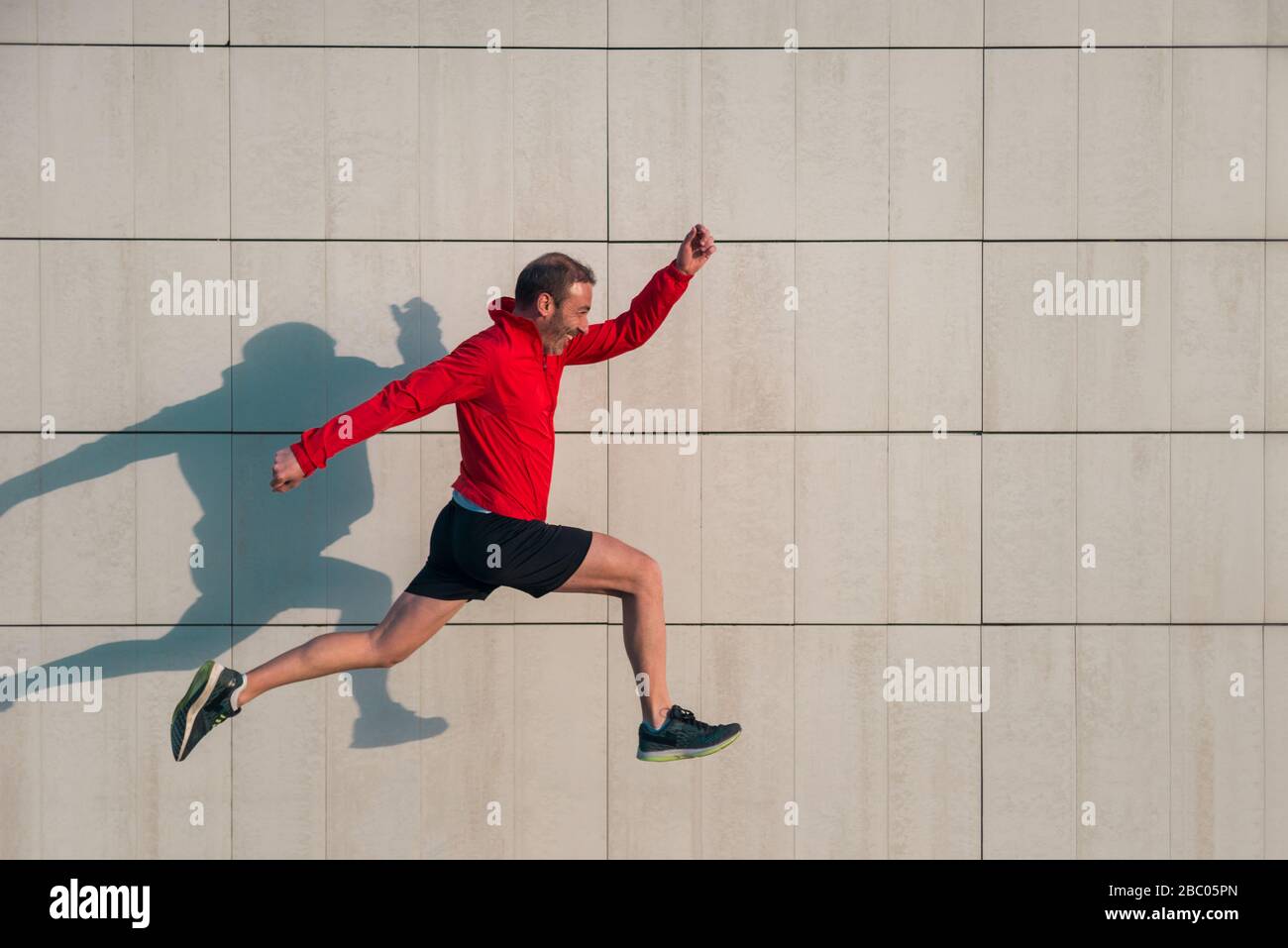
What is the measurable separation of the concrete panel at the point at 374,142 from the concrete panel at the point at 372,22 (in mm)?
59

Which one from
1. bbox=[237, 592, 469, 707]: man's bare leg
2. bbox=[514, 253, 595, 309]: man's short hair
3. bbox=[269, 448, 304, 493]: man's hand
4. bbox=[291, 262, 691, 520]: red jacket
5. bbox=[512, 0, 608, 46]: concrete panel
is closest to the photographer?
bbox=[269, 448, 304, 493]: man's hand

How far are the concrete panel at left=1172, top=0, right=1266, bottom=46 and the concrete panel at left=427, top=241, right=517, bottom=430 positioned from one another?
388 cm

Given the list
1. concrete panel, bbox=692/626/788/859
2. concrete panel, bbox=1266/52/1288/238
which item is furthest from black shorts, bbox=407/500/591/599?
concrete panel, bbox=1266/52/1288/238

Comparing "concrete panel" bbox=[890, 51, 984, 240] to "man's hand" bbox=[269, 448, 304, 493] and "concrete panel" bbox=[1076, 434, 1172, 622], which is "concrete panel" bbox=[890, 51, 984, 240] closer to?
"concrete panel" bbox=[1076, 434, 1172, 622]

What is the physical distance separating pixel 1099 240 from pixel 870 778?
3.28 m

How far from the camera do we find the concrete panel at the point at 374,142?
221 inches

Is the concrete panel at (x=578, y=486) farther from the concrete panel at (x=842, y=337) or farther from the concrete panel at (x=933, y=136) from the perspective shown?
the concrete panel at (x=933, y=136)

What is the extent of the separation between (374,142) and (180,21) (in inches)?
49.7

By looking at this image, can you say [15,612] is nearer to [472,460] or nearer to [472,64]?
[472,460]

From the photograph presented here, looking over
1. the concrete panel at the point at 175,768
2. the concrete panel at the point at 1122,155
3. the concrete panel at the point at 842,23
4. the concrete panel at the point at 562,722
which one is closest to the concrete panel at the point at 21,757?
the concrete panel at the point at 175,768

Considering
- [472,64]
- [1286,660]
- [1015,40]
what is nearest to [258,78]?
[472,64]

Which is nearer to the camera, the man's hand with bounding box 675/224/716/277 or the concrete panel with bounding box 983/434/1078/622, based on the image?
the man's hand with bounding box 675/224/716/277

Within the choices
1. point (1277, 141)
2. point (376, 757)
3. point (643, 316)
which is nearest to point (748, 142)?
point (643, 316)

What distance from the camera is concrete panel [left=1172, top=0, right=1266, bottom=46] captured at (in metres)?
5.68
